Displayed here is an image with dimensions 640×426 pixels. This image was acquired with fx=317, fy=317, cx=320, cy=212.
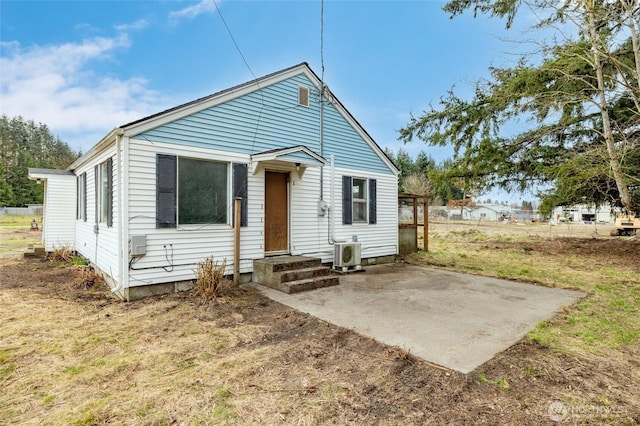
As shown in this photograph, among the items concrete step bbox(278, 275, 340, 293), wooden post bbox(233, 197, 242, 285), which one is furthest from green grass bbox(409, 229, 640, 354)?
wooden post bbox(233, 197, 242, 285)

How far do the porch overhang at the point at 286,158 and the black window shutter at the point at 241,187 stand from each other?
24 centimetres

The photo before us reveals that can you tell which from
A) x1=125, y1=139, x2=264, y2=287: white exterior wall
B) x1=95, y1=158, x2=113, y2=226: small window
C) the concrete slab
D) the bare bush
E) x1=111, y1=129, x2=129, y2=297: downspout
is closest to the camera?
the concrete slab

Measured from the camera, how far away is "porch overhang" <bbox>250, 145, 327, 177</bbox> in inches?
254

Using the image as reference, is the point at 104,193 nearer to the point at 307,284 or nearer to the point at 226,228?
the point at 226,228

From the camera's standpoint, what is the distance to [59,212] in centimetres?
1024

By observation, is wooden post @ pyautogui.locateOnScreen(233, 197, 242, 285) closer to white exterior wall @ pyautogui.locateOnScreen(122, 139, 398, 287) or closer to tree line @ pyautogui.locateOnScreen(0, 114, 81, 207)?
white exterior wall @ pyautogui.locateOnScreen(122, 139, 398, 287)

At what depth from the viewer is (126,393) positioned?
263 centimetres

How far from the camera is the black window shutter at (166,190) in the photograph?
552 centimetres

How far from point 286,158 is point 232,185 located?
4.02 ft

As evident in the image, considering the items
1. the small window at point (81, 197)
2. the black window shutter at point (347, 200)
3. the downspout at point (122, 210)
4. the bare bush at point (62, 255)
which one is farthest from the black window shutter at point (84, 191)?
the black window shutter at point (347, 200)

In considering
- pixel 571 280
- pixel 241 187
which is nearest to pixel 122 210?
pixel 241 187

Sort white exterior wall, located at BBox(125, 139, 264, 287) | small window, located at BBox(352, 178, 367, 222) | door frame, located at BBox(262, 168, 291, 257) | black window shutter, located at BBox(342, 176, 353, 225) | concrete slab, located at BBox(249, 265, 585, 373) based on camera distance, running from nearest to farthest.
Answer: concrete slab, located at BBox(249, 265, 585, 373)
white exterior wall, located at BBox(125, 139, 264, 287)
door frame, located at BBox(262, 168, 291, 257)
black window shutter, located at BBox(342, 176, 353, 225)
small window, located at BBox(352, 178, 367, 222)

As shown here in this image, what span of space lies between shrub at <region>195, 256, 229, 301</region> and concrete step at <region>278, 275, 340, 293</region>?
1.08 meters

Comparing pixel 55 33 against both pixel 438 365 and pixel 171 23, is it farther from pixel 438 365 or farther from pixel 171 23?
pixel 438 365
